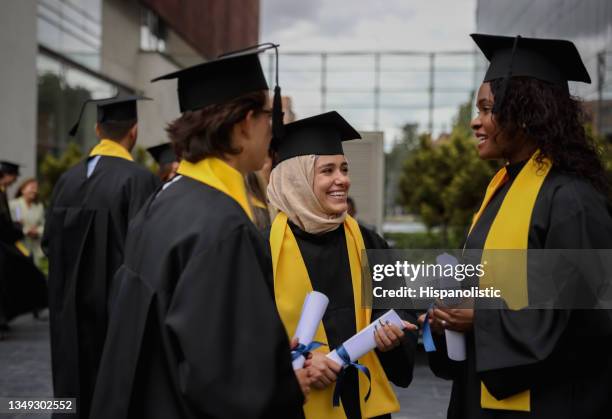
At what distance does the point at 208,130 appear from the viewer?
1918 mm

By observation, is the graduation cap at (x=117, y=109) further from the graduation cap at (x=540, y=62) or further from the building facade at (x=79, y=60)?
the building facade at (x=79, y=60)

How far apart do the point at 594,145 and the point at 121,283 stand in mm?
1744

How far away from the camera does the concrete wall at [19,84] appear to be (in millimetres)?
14047

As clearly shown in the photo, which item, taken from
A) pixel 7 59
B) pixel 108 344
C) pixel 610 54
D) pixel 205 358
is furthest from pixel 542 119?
pixel 610 54

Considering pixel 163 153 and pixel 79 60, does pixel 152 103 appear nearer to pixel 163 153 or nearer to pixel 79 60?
pixel 79 60

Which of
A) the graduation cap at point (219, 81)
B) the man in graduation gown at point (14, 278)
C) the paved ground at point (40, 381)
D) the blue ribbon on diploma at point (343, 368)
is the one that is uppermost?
the graduation cap at point (219, 81)

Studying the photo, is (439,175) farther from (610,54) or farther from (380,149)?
(380,149)

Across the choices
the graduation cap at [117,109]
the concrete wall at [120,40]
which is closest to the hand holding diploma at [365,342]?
the graduation cap at [117,109]

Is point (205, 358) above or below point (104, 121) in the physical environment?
below

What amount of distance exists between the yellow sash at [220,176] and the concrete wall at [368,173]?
578cm

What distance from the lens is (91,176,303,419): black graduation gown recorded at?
1.71m

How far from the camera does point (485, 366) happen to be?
2.26 metres

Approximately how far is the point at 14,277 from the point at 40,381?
246 cm

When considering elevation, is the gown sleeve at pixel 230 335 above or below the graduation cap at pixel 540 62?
below
